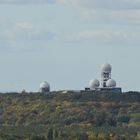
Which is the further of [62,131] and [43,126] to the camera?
[43,126]

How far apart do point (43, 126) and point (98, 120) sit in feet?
36.7

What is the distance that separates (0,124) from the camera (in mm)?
195500

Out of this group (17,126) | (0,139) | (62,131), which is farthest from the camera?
(17,126)

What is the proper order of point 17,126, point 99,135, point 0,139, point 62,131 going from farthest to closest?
point 17,126
point 62,131
point 99,135
point 0,139

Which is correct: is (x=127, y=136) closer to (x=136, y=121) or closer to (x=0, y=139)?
(x=0, y=139)

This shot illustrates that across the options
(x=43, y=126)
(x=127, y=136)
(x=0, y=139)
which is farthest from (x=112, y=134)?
(x=43, y=126)

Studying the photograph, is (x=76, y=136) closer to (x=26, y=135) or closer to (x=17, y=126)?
(x=26, y=135)

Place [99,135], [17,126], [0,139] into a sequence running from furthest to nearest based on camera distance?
1. [17,126]
2. [99,135]
3. [0,139]

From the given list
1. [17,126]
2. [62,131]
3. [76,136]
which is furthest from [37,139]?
[17,126]

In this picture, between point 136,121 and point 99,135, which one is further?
point 136,121

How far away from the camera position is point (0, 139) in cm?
14450

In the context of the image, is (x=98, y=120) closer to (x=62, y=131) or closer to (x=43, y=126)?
(x=43, y=126)

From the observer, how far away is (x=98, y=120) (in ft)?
650

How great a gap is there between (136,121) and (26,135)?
4412 cm
